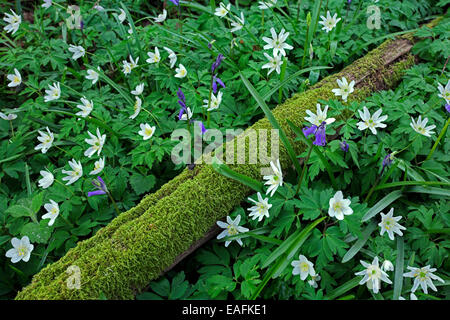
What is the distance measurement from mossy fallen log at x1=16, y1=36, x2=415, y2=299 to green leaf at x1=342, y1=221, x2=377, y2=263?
0.66 metres

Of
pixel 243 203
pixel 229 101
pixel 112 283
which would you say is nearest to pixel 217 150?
pixel 243 203

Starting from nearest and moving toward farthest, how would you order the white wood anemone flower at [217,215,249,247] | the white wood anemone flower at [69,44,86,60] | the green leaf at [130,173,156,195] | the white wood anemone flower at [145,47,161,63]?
the white wood anemone flower at [217,215,249,247] → the green leaf at [130,173,156,195] → the white wood anemone flower at [145,47,161,63] → the white wood anemone flower at [69,44,86,60]

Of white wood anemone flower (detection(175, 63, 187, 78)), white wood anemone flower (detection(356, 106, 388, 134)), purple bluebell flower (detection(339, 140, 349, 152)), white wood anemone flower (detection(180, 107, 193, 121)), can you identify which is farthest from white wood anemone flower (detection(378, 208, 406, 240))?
white wood anemone flower (detection(175, 63, 187, 78))

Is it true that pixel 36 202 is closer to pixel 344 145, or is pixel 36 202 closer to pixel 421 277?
pixel 344 145

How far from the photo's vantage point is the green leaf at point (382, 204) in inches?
80.0

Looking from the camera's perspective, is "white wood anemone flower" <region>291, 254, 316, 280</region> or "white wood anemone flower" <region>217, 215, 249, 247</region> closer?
"white wood anemone flower" <region>291, 254, 316, 280</region>

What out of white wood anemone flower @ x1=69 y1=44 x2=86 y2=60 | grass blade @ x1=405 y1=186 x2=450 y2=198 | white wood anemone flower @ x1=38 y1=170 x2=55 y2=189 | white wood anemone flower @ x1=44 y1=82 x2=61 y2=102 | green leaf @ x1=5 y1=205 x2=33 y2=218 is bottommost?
green leaf @ x1=5 y1=205 x2=33 y2=218

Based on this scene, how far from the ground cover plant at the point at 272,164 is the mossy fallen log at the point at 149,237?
10 cm

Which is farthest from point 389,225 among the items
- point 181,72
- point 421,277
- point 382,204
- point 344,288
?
point 181,72

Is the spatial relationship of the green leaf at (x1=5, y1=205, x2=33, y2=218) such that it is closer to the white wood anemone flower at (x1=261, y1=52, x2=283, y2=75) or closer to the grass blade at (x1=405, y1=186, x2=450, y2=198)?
the white wood anemone flower at (x1=261, y1=52, x2=283, y2=75)

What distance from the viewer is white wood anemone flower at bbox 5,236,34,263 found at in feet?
6.60

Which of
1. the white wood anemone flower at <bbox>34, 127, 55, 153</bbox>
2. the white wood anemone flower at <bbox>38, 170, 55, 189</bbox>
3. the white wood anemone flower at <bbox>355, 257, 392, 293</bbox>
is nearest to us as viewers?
the white wood anemone flower at <bbox>355, 257, 392, 293</bbox>

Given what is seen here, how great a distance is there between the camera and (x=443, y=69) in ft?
8.83
